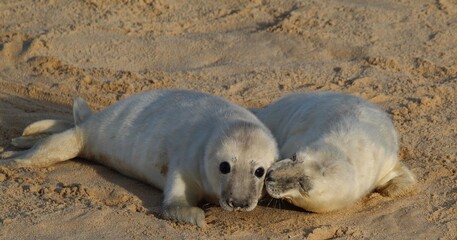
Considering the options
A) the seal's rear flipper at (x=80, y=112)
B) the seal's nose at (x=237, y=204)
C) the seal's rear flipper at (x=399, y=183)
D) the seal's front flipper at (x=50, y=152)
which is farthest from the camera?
the seal's rear flipper at (x=80, y=112)

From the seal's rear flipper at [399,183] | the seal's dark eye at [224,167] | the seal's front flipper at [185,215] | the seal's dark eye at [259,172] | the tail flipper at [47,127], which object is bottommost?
the seal's rear flipper at [399,183]

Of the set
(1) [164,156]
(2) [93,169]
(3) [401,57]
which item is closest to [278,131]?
(1) [164,156]

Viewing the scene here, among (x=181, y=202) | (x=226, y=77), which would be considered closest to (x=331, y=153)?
(x=181, y=202)

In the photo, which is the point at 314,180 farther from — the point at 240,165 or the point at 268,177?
the point at 240,165

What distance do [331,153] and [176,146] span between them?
0.97 meters

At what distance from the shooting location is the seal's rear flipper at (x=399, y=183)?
5.80 m

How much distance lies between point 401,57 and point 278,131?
8.34 feet

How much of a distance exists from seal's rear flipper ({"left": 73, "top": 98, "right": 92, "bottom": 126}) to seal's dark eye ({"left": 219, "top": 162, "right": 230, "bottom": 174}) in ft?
5.23

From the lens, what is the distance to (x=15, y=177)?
5883mm

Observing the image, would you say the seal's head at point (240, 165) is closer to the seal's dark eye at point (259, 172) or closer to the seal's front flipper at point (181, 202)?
the seal's dark eye at point (259, 172)

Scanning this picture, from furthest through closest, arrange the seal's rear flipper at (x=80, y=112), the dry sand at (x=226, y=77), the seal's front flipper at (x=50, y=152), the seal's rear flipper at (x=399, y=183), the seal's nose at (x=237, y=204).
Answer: the seal's rear flipper at (x=80, y=112), the seal's front flipper at (x=50, y=152), the seal's rear flipper at (x=399, y=183), the dry sand at (x=226, y=77), the seal's nose at (x=237, y=204)

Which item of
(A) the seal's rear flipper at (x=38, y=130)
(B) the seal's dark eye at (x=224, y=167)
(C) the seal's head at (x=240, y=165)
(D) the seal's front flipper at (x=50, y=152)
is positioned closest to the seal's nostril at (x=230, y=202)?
(C) the seal's head at (x=240, y=165)

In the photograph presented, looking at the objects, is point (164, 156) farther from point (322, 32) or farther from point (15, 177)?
point (322, 32)

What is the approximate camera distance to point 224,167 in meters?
5.19
